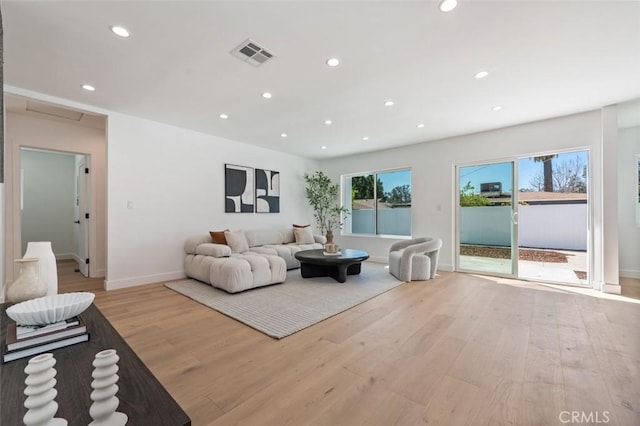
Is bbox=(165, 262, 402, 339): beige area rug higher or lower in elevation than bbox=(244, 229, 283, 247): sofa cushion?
lower

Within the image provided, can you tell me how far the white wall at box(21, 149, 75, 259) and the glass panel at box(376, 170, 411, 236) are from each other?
752cm

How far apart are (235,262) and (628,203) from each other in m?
6.65

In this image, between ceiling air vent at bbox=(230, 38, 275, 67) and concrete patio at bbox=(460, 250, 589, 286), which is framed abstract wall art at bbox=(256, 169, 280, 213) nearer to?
Answer: ceiling air vent at bbox=(230, 38, 275, 67)

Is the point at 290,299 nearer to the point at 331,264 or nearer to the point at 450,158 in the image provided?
the point at 331,264

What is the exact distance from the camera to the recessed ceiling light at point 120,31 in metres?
2.15

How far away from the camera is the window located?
606cm

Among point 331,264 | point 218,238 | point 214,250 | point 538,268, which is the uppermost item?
point 218,238

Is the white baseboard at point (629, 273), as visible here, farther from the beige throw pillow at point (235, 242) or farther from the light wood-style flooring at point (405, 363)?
the beige throw pillow at point (235, 242)

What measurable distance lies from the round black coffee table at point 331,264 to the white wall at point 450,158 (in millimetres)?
1869

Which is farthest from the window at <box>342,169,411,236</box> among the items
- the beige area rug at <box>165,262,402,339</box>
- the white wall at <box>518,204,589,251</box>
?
the white wall at <box>518,204,589,251</box>

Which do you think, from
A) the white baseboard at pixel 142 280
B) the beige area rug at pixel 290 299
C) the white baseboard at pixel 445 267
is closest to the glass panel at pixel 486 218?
the white baseboard at pixel 445 267

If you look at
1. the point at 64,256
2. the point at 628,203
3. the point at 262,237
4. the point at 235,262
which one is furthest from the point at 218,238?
the point at 628,203

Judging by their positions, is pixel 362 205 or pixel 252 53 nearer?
pixel 252 53

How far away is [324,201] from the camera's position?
7.07 metres
